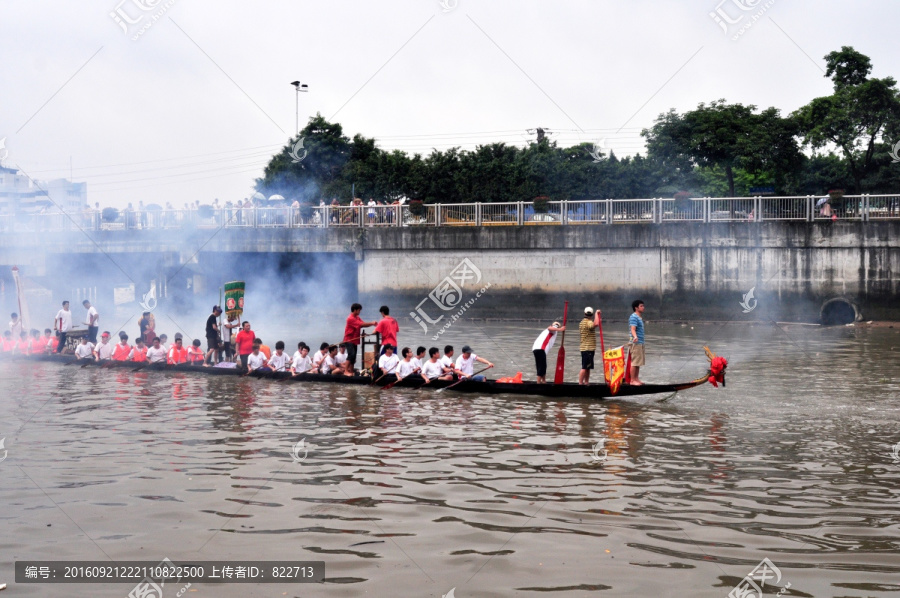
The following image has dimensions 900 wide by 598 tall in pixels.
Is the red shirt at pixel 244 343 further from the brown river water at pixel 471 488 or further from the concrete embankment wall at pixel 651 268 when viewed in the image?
the concrete embankment wall at pixel 651 268

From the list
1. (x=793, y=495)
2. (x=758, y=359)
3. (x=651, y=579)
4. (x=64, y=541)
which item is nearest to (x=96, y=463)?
(x=64, y=541)

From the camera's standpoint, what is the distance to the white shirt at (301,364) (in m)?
19.4

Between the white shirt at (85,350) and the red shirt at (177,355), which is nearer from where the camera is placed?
the red shirt at (177,355)

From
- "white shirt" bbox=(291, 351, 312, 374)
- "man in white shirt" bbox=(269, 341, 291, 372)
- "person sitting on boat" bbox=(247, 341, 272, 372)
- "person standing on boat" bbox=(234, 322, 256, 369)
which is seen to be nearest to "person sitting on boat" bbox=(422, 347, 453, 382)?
"white shirt" bbox=(291, 351, 312, 374)

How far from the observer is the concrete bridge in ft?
100

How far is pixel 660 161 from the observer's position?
47.1 m

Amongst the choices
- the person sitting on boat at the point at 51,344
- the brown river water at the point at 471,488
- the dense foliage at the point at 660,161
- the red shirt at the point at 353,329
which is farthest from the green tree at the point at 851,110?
the person sitting on boat at the point at 51,344

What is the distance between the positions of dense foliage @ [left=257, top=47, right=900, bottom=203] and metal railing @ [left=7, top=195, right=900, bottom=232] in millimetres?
2739

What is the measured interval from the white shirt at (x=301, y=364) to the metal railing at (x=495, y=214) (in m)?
16.4

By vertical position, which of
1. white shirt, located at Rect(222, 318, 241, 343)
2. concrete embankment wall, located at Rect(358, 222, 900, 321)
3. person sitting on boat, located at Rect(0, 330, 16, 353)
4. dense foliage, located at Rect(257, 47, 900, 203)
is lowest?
person sitting on boat, located at Rect(0, 330, 16, 353)

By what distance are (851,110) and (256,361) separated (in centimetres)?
2776

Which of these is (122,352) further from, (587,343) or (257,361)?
(587,343)

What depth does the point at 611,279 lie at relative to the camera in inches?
1314

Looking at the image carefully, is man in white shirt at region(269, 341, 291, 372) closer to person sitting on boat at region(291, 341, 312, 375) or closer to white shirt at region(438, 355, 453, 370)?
person sitting on boat at region(291, 341, 312, 375)
